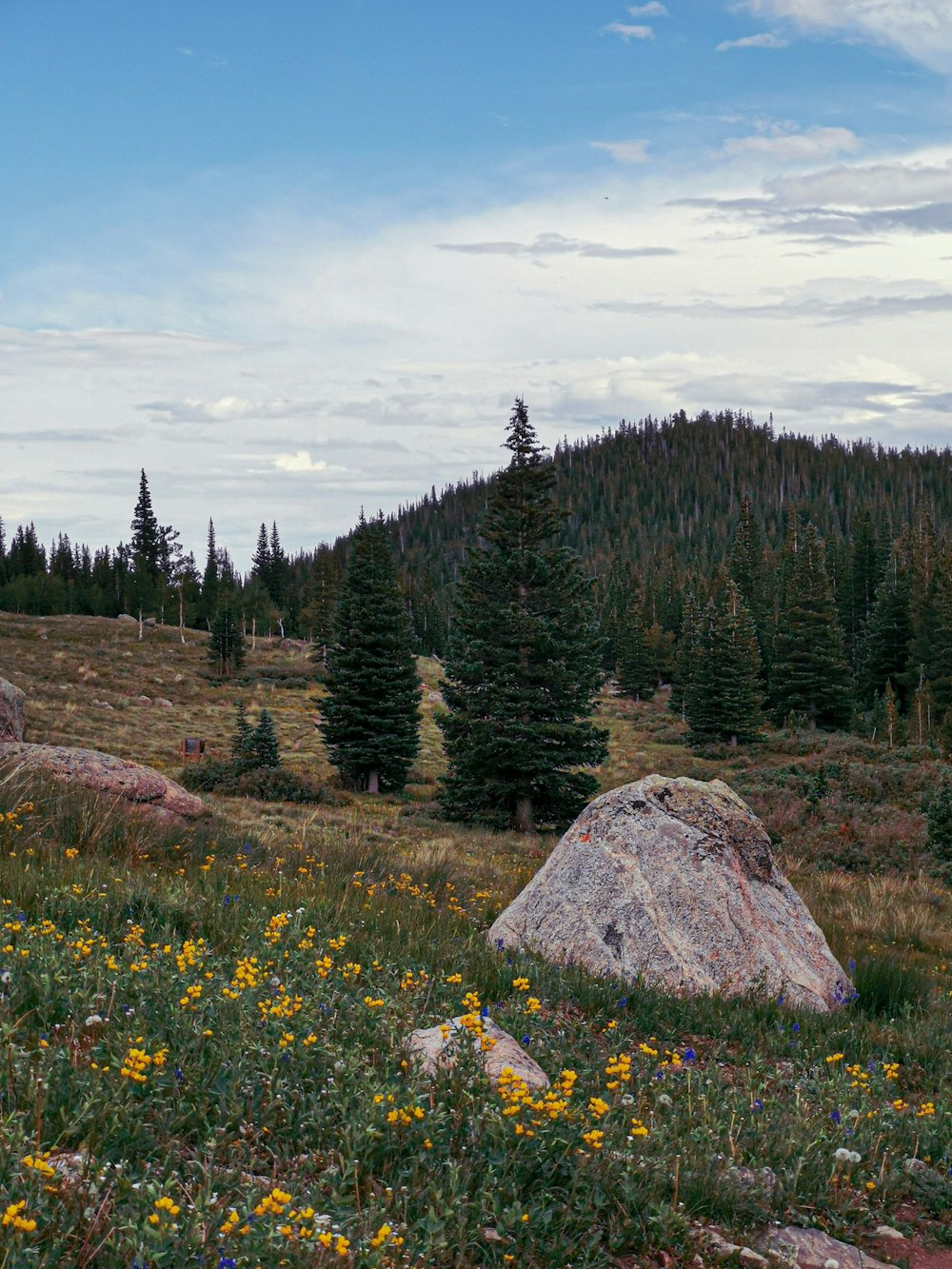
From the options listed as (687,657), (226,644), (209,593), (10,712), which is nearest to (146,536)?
(209,593)

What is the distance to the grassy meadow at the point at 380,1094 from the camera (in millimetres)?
2990

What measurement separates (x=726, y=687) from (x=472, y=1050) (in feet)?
197

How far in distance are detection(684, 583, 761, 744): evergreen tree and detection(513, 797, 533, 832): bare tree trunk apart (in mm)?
37670

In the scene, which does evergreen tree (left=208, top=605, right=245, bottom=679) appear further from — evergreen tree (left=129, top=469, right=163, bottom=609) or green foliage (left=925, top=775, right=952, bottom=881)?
green foliage (left=925, top=775, right=952, bottom=881)

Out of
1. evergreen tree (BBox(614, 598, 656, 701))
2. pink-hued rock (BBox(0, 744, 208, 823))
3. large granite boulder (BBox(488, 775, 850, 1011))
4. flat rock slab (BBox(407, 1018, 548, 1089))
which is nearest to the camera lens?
flat rock slab (BBox(407, 1018, 548, 1089))

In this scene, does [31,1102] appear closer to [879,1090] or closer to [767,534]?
[879,1090]

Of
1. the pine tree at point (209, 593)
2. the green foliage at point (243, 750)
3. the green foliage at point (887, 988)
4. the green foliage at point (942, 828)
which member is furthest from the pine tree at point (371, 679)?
the pine tree at point (209, 593)

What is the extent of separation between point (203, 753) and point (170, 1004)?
123ft

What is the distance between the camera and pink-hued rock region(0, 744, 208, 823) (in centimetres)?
1151

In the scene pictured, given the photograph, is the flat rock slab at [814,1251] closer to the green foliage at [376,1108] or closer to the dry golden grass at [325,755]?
the green foliage at [376,1108]

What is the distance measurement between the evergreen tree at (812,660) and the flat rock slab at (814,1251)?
225 feet

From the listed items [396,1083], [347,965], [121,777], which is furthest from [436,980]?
[121,777]

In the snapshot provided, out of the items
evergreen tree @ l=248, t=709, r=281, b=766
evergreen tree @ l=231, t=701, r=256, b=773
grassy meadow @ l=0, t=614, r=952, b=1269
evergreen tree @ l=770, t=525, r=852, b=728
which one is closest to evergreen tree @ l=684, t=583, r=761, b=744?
evergreen tree @ l=770, t=525, r=852, b=728

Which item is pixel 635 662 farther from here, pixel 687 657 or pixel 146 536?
pixel 146 536
